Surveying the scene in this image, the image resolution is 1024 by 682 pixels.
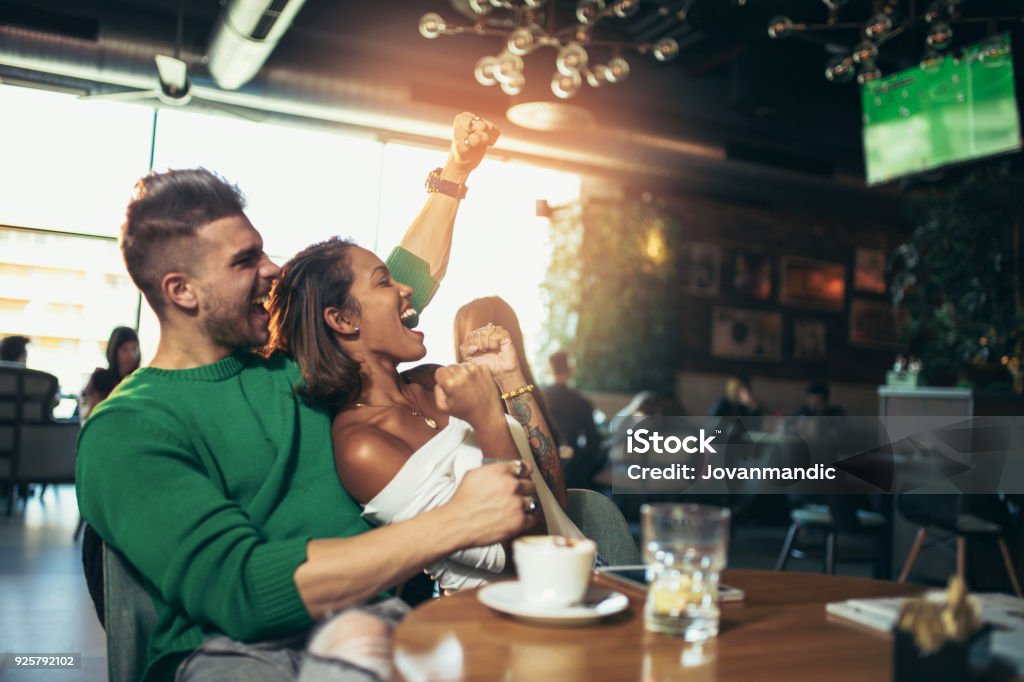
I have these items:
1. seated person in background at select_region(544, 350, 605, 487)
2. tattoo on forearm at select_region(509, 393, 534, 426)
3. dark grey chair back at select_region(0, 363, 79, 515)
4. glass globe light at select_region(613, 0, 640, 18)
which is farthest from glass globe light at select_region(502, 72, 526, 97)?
dark grey chair back at select_region(0, 363, 79, 515)

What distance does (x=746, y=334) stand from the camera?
8453 mm

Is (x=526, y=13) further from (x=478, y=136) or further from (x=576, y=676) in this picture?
(x=576, y=676)

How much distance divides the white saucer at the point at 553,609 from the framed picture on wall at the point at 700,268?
7391 millimetres

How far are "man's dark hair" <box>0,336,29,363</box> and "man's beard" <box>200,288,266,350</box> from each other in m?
5.92

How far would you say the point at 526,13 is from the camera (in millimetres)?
4625

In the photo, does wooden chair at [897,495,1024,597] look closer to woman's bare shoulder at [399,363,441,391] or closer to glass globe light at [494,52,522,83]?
glass globe light at [494,52,522,83]

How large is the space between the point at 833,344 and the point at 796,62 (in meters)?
3.65

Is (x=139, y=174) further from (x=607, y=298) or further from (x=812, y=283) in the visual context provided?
(x=812, y=283)

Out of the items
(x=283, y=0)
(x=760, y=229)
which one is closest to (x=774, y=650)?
(x=283, y=0)

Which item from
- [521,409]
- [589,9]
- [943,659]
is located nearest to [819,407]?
[589,9]

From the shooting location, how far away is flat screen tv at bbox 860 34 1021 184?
14.8 feet

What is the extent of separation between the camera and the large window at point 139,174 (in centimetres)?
622

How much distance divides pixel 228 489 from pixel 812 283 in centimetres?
852

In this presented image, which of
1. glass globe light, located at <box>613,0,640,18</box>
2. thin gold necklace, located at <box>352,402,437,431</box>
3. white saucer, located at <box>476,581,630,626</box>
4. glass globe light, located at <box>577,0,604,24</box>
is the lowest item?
white saucer, located at <box>476,581,630,626</box>
